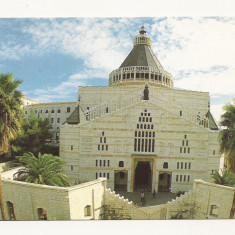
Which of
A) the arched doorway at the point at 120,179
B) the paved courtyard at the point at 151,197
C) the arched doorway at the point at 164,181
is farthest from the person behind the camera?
the arched doorway at the point at 120,179

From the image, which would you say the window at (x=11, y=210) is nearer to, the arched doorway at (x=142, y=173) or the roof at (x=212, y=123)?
the arched doorway at (x=142, y=173)

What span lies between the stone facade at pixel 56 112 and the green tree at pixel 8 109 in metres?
20.6

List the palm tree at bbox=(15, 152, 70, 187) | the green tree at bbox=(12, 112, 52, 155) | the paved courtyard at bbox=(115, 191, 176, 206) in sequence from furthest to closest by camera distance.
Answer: the green tree at bbox=(12, 112, 52, 155) → the paved courtyard at bbox=(115, 191, 176, 206) → the palm tree at bbox=(15, 152, 70, 187)

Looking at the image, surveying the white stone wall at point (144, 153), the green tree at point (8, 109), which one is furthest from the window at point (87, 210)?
the white stone wall at point (144, 153)

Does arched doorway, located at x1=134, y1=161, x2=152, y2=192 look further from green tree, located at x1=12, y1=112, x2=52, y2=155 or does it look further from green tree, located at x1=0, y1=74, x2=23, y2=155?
green tree, located at x1=0, y1=74, x2=23, y2=155

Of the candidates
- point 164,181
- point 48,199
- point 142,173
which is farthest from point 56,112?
point 48,199

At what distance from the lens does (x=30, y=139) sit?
77.7 ft

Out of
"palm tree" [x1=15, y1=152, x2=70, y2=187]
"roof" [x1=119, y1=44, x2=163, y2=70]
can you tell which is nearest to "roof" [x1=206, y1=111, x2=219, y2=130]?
"roof" [x1=119, y1=44, x2=163, y2=70]

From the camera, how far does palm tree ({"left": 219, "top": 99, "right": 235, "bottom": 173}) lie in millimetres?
10812

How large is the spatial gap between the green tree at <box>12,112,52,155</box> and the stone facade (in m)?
7.03

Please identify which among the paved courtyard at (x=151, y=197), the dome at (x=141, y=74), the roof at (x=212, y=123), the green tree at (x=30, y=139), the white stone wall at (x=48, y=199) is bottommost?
the paved courtyard at (x=151, y=197)

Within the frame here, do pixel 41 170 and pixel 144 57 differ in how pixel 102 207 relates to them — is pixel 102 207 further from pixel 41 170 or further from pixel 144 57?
pixel 144 57

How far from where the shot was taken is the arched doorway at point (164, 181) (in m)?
21.8
